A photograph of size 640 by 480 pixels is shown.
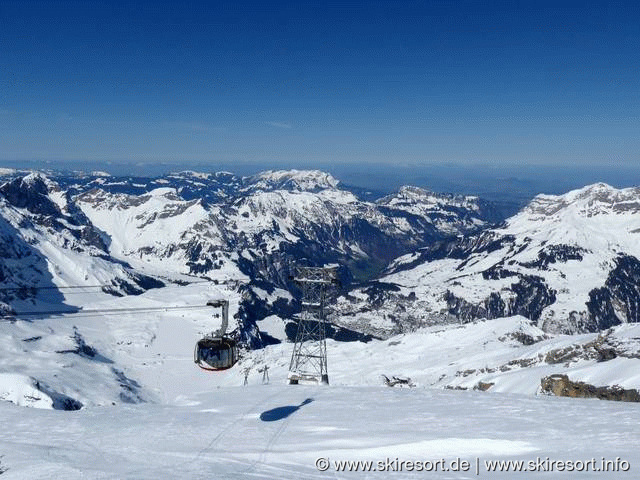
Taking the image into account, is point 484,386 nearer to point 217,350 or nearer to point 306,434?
point 217,350

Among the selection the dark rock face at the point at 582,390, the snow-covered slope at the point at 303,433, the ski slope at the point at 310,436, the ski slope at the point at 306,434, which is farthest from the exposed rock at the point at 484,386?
the ski slope at the point at 310,436

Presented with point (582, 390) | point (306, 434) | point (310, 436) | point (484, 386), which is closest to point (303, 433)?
point (306, 434)

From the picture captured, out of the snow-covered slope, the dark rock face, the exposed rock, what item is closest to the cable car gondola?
the snow-covered slope

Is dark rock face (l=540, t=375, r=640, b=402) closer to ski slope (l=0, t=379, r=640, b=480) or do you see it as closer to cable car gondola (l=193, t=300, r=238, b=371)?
ski slope (l=0, t=379, r=640, b=480)

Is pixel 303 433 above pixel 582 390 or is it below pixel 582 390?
above

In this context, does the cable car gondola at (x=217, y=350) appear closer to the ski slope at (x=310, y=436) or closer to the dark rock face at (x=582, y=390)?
the ski slope at (x=310, y=436)

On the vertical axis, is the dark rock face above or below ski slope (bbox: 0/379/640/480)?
below

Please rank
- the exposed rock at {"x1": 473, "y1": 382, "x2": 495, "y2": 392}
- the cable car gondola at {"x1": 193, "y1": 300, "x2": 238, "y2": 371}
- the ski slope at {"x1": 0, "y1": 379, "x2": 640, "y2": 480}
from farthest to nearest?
1. the exposed rock at {"x1": 473, "y1": 382, "x2": 495, "y2": 392}
2. the cable car gondola at {"x1": 193, "y1": 300, "x2": 238, "y2": 371}
3. the ski slope at {"x1": 0, "y1": 379, "x2": 640, "y2": 480}

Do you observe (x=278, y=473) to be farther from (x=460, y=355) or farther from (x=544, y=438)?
(x=460, y=355)

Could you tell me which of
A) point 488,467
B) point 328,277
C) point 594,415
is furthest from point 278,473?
point 328,277
